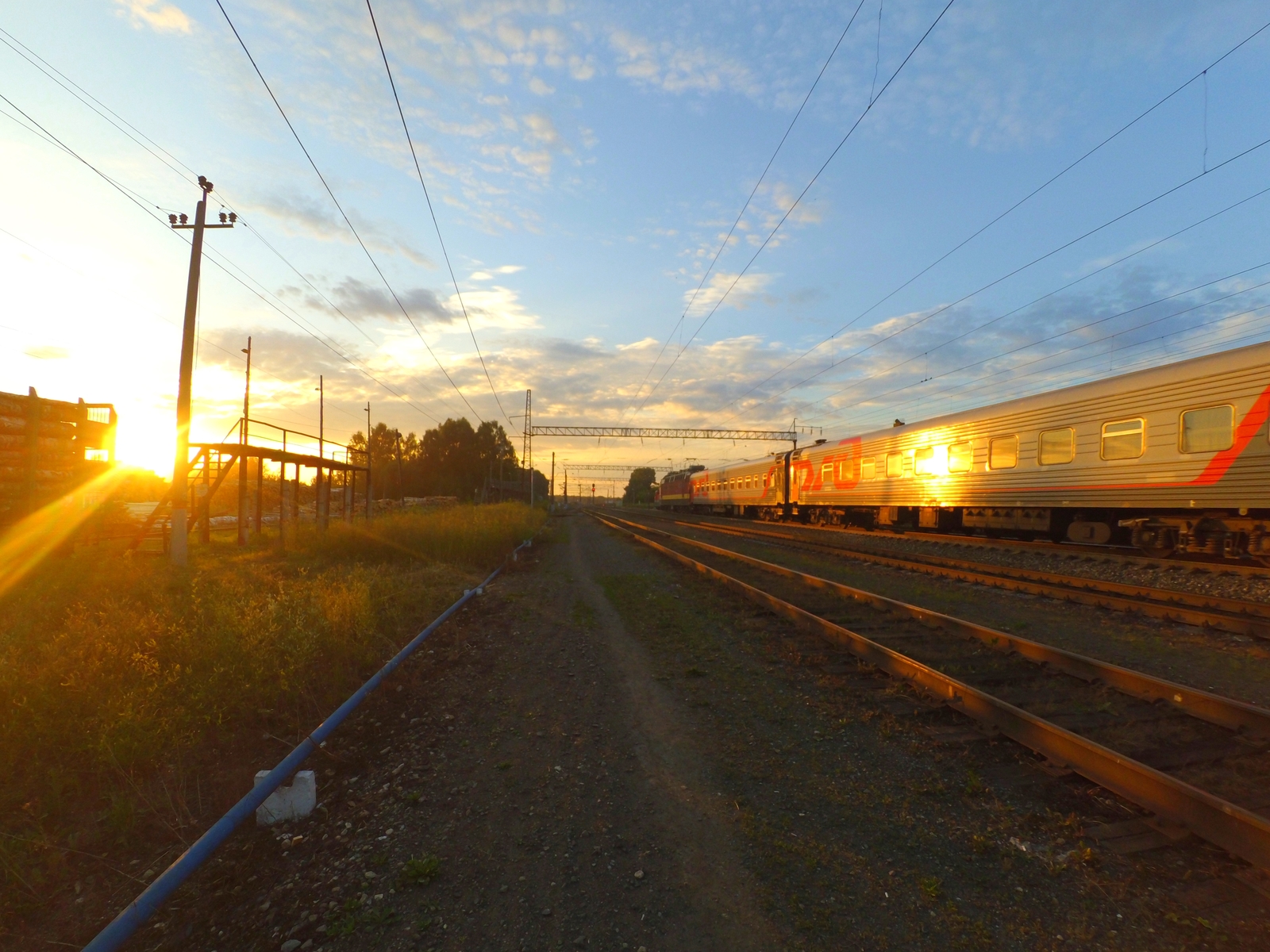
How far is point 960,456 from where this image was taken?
16.8 metres

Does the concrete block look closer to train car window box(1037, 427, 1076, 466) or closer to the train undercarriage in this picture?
the train undercarriage

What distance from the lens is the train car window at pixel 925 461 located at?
1809cm

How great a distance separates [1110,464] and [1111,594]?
3.73 metres

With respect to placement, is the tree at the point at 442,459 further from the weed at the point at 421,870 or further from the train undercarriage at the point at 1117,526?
the weed at the point at 421,870

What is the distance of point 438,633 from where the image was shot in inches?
324

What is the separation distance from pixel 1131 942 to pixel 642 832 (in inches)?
83.9

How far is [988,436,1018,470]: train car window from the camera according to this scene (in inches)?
579

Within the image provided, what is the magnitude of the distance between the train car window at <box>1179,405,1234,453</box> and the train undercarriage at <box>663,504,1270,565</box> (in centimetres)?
117

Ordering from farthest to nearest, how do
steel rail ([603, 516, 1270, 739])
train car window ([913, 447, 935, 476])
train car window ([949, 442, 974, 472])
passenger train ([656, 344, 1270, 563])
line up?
train car window ([913, 447, 935, 476]) < train car window ([949, 442, 974, 472]) < passenger train ([656, 344, 1270, 563]) < steel rail ([603, 516, 1270, 739])

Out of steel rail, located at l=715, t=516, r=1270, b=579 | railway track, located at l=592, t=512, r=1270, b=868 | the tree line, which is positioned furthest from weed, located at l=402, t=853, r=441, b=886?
the tree line

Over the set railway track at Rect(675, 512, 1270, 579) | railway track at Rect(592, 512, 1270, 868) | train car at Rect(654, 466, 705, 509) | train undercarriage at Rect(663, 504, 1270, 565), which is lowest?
railway track at Rect(592, 512, 1270, 868)

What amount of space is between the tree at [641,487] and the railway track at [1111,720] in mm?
115685

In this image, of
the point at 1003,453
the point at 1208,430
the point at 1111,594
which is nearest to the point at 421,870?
the point at 1111,594

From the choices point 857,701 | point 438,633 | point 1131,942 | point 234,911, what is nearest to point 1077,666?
point 857,701
